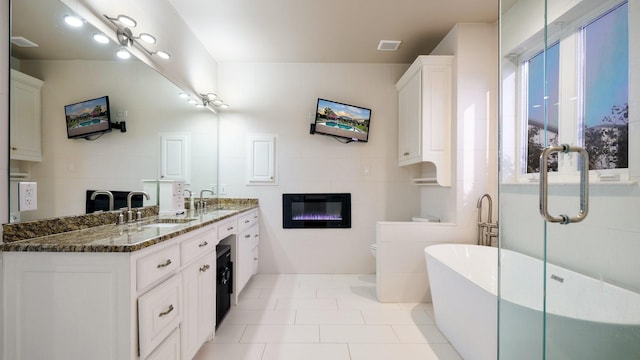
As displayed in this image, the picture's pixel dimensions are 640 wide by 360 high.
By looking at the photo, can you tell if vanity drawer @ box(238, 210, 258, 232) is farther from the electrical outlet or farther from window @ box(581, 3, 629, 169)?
window @ box(581, 3, 629, 169)

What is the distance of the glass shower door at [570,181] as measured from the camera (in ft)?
3.73

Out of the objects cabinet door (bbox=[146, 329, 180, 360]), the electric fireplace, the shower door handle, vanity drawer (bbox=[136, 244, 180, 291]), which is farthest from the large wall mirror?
the shower door handle

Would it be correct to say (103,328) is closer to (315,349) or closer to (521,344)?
(315,349)

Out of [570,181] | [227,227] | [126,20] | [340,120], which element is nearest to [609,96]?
[570,181]

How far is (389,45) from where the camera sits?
2992mm

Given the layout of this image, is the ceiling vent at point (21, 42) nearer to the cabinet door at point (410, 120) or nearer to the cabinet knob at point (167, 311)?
the cabinet knob at point (167, 311)

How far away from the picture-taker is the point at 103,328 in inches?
42.8

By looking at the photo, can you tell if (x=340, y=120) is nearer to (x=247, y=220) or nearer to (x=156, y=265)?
(x=247, y=220)

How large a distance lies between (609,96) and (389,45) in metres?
2.11

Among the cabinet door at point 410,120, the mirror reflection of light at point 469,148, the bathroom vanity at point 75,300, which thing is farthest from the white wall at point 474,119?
the bathroom vanity at point 75,300

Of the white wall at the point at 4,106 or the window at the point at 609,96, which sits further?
the window at the point at 609,96

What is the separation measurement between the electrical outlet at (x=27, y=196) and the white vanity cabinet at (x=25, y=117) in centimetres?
12

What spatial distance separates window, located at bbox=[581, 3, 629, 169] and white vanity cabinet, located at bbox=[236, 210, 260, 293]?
8.22ft

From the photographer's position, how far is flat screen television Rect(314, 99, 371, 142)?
331cm
